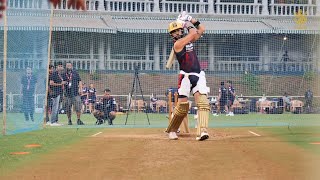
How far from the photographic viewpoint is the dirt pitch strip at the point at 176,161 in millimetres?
7613

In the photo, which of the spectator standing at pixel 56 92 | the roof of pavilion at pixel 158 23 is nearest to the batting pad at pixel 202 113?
the spectator standing at pixel 56 92

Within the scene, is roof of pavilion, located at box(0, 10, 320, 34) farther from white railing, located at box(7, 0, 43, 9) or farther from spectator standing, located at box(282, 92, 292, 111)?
white railing, located at box(7, 0, 43, 9)

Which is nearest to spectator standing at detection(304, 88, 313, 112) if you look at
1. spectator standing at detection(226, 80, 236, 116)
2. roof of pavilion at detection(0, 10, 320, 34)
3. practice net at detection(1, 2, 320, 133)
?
practice net at detection(1, 2, 320, 133)

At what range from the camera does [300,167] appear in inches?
323

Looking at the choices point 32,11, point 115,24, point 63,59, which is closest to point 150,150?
point 32,11

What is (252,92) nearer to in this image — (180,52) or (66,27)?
(66,27)

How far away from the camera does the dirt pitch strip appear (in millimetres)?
7613

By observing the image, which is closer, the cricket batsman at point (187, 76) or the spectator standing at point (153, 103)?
the cricket batsman at point (187, 76)

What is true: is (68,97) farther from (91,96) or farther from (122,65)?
(122,65)

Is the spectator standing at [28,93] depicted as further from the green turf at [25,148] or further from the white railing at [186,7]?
the white railing at [186,7]

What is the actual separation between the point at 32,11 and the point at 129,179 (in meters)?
9.72

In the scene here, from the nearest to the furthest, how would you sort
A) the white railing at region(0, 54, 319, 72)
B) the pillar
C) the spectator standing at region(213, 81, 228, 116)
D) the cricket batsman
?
the cricket batsman, the spectator standing at region(213, 81, 228, 116), the white railing at region(0, 54, 319, 72), the pillar

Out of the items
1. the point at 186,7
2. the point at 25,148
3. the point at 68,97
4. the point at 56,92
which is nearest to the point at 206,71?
the point at 68,97

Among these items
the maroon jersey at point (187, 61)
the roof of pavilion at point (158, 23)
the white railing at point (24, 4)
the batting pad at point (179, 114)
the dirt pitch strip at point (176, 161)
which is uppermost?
the roof of pavilion at point (158, 23)
